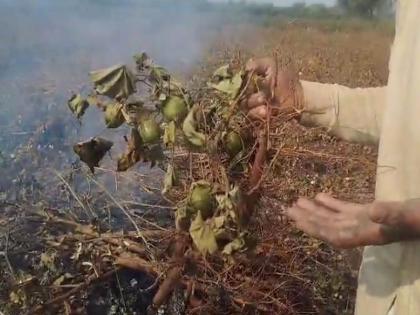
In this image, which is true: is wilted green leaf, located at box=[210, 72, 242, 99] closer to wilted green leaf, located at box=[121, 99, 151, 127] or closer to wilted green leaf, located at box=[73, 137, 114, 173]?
wilted green leaf, located at box=[121, 99, 151, 127]

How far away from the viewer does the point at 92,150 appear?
4.38 ft

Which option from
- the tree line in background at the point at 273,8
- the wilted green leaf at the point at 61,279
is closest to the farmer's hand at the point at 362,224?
the tree line in background at the point at 273,8

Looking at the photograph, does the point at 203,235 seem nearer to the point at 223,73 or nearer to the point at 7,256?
the point at 223,73

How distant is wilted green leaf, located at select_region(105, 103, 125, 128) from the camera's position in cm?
128

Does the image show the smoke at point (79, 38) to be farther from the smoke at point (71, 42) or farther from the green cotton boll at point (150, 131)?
the green cotton boll at point (150, 131)

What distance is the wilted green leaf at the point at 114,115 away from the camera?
1.28m

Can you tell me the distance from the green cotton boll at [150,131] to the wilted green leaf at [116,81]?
61 millimetres

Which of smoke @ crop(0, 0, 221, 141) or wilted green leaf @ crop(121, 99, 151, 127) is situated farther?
smoke @ crop(0, 0, 221, 141)

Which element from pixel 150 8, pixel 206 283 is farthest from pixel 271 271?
pixel 150 8

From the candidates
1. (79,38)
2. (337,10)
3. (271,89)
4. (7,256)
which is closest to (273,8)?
(337,10)

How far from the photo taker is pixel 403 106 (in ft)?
4.09

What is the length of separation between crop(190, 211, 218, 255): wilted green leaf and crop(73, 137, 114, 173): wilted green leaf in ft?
0.79

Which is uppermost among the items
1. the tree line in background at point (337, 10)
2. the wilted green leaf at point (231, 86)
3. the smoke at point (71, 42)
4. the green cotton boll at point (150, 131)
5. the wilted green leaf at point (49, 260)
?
the wilted green leaf at point (231, 86)

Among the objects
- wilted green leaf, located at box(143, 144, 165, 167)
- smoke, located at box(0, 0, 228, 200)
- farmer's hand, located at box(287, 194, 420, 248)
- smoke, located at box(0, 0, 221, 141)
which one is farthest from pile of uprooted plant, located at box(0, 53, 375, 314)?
smoke, located at box(0, 0, 221, 141)
